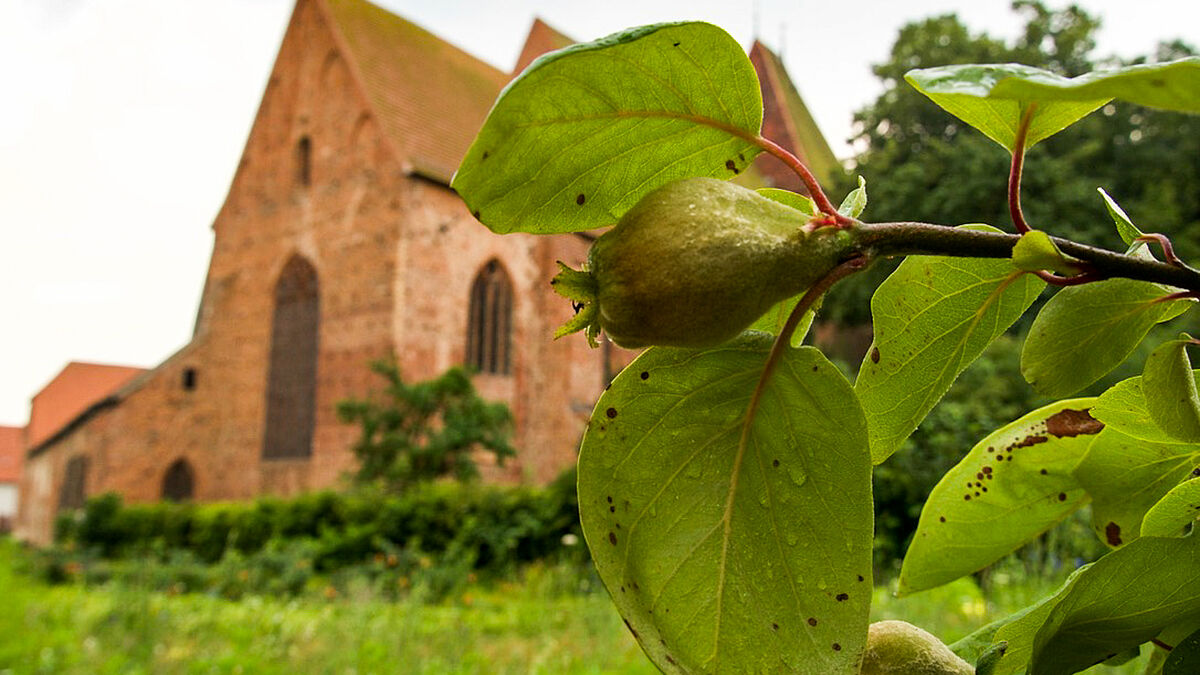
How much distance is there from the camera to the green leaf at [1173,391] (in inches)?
11.3

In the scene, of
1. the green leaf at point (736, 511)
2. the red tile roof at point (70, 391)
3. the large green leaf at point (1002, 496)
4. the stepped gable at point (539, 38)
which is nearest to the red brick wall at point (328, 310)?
the stepped gable at point (539, 38)

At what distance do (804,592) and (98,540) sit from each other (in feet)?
43.1

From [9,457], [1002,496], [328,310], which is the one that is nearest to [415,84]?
[328,310]

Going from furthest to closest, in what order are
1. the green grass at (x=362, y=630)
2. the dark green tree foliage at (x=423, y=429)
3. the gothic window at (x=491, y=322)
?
the gothic window at (x=491, y=322) < the dark green tree foliage at (x=423, y=429) < the green grass at (x=362, y=630)

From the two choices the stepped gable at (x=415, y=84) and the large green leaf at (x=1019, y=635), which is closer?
the large green leaf at (x=1019, y=635)

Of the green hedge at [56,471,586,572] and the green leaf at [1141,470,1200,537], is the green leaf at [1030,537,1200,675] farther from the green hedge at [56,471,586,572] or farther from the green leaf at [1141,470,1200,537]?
the green hedge at [56,471,586,572]

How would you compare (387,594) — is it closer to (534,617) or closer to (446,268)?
(534,617)

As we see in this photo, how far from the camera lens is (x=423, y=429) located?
10992 millimetres

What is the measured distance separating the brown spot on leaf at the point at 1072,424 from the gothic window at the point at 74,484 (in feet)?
49.5

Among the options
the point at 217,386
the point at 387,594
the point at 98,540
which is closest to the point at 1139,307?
the point at 387,594

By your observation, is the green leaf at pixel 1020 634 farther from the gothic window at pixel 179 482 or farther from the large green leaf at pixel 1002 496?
the gothic window at pixel 179 482

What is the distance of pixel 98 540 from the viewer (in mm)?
11742

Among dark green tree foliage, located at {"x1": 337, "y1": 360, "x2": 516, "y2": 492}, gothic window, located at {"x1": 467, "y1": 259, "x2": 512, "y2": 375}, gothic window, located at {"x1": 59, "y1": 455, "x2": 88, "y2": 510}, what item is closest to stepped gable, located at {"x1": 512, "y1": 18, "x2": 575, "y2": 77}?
gothic window, located at {"x1": 467, "y1": 259, "x2": 512, "y2": 375}

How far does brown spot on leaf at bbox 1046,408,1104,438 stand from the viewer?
1.24 feet
